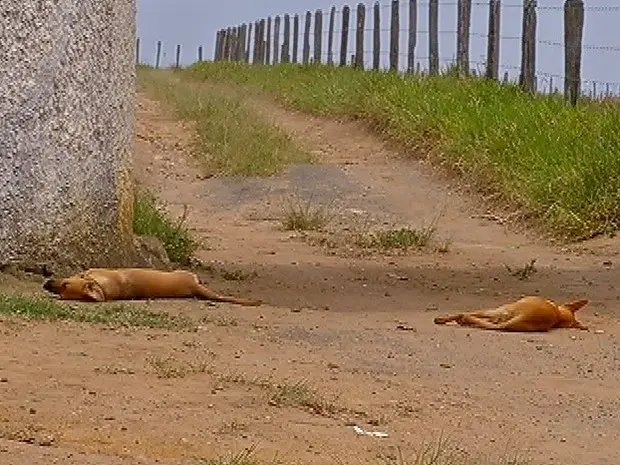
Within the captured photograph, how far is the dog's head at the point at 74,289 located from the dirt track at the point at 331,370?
360 mm

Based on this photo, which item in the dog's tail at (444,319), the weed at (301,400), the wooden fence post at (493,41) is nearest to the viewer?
the weed at (301,400)

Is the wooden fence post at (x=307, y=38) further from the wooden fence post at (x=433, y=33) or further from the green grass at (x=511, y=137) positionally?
the green grass at (x=511, y=137)

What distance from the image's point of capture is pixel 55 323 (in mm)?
6320

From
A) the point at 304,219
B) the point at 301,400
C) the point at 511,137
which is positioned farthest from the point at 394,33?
the point at 301,400

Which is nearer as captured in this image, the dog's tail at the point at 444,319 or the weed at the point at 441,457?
the weed at the point at 441,457

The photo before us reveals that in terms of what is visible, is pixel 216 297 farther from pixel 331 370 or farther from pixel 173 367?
pixel 173 367

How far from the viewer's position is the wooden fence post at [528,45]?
59.3ft

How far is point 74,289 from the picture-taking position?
7.30 metres

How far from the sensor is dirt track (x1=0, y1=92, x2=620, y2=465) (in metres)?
4.34

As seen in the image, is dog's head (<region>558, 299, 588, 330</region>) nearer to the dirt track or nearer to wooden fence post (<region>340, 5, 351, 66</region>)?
the dirt track

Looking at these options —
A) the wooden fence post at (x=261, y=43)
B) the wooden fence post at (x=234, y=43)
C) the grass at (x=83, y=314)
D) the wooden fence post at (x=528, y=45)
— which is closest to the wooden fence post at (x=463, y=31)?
the wooden fence post at (x=528, y=45)

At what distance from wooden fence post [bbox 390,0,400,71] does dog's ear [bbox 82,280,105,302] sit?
19230 millimetres

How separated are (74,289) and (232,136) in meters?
11.2

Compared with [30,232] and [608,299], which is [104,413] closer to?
[30,232]
